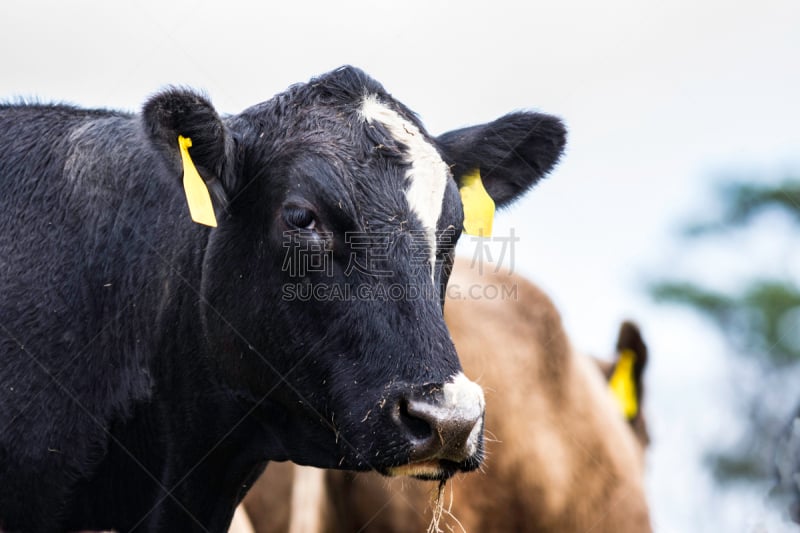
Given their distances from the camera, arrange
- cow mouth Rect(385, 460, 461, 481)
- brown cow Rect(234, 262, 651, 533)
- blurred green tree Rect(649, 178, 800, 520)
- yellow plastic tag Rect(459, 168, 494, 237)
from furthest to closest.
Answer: blurred green tree Rect(649, 178, 800, 520) → brown cow Rect(234, 262, 651, 533) → yellow plastic tag Rect(459, 168, 494, 237) → cow mouth Rect(385, 460, 461, 481)

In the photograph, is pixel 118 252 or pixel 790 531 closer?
pixel 118 252

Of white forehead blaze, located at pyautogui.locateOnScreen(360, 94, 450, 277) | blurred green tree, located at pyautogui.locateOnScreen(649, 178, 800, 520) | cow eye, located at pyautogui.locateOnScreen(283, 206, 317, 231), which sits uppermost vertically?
white forehead blaze, located at pyautogui.locateOnScreen(360, 94, 450, 277)

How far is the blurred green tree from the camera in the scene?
20.6 meters

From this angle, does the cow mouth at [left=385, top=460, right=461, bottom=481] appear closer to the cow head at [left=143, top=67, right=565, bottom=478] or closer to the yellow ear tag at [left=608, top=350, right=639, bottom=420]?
the cow head at [left=143, top=67, right=565, bottom=478]

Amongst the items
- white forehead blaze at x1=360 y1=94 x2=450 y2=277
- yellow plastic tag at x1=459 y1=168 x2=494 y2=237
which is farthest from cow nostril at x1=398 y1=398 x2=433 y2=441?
yellow plastic tag at x1=459 y1=168 x2=494 y2=237

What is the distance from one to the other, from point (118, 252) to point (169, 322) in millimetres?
377

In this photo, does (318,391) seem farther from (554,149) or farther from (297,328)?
(554,149)

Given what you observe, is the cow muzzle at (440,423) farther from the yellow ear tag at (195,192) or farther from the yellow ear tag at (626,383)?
the yellow ear tag at (626,383)

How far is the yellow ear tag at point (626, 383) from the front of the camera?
29.6 feet

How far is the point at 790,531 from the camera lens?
9680 mm

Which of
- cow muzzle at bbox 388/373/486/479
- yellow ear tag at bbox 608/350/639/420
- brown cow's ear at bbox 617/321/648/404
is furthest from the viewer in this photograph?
yellow ear tag at bbox 608/350/639/420

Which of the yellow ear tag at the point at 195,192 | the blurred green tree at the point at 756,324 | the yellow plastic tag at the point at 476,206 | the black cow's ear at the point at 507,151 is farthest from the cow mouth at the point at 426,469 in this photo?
the blurred green tree at the point at 756,324

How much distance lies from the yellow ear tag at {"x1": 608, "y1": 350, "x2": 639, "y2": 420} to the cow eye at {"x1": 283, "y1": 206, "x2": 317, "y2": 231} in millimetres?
5174

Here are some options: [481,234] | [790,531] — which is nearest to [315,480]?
[481,234]
